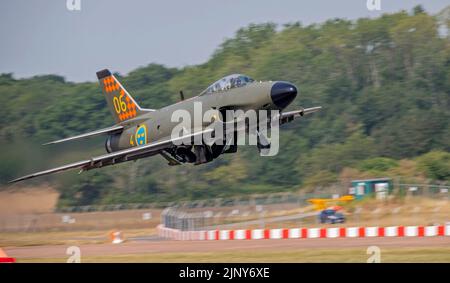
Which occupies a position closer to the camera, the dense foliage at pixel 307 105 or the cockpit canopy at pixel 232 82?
the cockpit canopy at pixel 232 82

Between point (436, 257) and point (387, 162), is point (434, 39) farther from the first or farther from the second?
point (436, 257)

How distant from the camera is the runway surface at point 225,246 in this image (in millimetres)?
24547

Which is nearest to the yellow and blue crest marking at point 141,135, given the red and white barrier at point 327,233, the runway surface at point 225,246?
the runway surface at point 225,246

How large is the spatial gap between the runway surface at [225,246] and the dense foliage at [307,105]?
813cm

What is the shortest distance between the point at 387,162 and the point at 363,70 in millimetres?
19121

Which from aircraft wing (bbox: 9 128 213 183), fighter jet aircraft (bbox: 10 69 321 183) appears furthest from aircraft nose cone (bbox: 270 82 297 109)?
aircraft wing (bbox: 9 128 213 183)

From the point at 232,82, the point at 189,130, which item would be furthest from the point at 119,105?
the point at 232,82

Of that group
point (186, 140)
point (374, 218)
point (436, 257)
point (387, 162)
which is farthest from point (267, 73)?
point (436, 257)

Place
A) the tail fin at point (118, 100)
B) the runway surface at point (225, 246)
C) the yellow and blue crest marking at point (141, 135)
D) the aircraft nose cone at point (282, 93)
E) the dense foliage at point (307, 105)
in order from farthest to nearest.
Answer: the dense foliage at point (307, 105), the tail fin at point (118, 100), the yellow and blue crest marking at point (141, 135), the aircraft nose cone at point (282, 93), the runway surface at point (225, 246)

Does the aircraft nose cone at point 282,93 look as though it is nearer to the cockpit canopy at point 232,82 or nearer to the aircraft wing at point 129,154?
the cockpit canopy at point 232,82

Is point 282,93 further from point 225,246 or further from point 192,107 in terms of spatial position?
point 225,246

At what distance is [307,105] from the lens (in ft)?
207

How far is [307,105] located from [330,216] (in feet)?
102

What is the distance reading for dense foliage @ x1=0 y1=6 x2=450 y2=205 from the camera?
5109 cm
